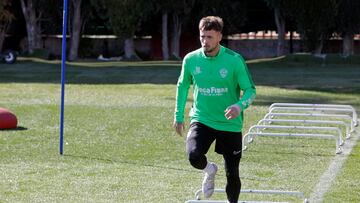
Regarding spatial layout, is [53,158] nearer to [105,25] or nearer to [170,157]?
[170,157]

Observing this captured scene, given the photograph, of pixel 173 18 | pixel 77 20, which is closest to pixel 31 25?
pixel 77 20

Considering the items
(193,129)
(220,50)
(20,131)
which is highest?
(220,50)

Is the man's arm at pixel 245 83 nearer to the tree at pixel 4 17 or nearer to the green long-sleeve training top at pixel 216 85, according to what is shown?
the green long-sleeve training top at pixel 216 85

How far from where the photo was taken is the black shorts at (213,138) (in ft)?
28.4

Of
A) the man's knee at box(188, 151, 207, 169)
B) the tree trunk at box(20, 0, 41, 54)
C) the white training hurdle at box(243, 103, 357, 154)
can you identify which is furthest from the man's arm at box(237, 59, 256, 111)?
the tree trunk at box(20, 0, 41, 54)

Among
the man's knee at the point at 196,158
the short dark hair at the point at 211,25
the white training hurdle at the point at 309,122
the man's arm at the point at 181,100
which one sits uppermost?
the short dark hair at the point at 211,25

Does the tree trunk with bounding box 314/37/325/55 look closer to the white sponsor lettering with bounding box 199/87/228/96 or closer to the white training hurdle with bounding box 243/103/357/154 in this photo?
the white training hurdle with bounding box 243/103/357/154

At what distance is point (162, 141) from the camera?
51.1 ft

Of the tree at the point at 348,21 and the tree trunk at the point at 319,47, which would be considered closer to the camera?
the tree at the point at 348,21

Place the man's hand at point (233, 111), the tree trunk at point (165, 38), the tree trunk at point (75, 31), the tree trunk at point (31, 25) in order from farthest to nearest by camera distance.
Result: the tree trunk at point (31, 25)
the tree trunk at point (75, 31)
the tree trunk at point (165, 38)
the man's hand at point (233, 111)

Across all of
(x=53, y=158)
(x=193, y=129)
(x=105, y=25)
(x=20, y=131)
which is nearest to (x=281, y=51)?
(x=105, y=25)

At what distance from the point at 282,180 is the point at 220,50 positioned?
3383mm

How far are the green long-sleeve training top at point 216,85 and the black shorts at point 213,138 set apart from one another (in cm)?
5

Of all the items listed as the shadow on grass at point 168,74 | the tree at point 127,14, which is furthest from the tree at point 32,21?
the shadow on grass at point 168,74
